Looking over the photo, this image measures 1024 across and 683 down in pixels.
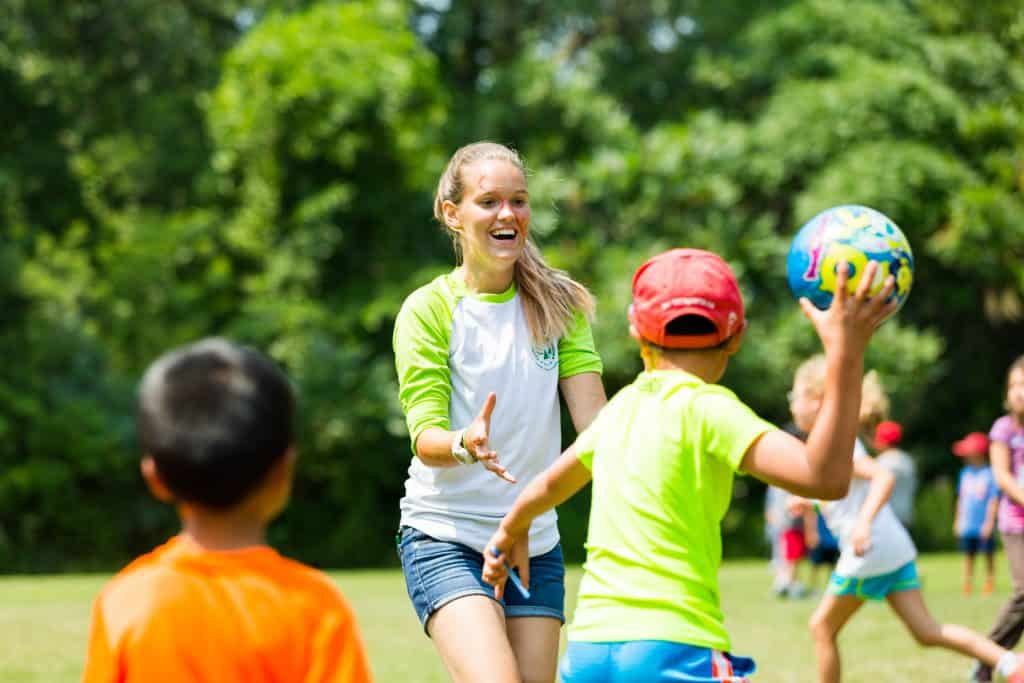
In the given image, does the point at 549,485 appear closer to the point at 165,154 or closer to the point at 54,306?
the point at 54,306

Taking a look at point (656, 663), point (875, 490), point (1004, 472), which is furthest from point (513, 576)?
point (1004, 472)

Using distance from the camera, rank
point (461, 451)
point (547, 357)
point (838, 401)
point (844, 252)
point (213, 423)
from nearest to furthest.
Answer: point (213, 423) < point (838, 401) < point (844, 252) < point (461, 451) < point (547, 357)

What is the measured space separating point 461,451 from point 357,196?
2503 cm

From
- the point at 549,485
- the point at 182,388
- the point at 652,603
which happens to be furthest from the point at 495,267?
the point at 182,388

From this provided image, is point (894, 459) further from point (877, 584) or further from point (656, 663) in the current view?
point (656, 663)

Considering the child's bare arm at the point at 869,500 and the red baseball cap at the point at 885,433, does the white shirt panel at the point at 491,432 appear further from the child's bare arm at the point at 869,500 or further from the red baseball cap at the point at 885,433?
the red baseball cap at the point at 885,433

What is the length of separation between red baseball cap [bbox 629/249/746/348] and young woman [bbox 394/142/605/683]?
78 cm

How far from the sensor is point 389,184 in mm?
29359

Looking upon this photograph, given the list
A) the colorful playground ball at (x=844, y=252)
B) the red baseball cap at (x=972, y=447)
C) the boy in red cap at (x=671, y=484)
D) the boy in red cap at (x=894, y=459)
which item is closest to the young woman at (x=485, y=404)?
the boy in red cap at (x=671, y=484)

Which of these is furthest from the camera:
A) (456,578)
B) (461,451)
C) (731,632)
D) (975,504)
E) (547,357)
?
(975,504)

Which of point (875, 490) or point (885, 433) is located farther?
point (885, 433)

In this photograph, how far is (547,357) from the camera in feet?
15.7

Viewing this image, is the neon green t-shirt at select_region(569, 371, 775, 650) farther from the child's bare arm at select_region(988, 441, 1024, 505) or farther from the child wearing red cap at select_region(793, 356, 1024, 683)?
the child's bare arm at select_region(988, 441, 1024, 505)

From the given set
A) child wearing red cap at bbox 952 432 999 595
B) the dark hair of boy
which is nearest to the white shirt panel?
the dark hair of boy
